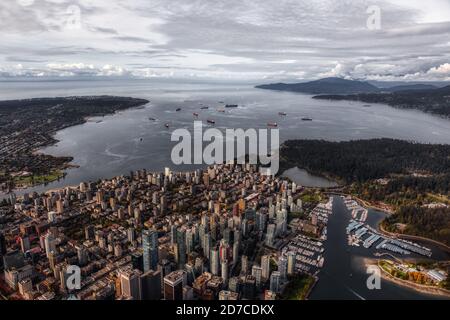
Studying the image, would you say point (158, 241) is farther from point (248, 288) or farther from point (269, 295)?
point (269, 295)

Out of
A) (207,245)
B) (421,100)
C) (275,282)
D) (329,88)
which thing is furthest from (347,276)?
(329,88)

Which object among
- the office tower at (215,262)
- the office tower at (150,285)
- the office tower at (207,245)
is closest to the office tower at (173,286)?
the office tower at (150,285)

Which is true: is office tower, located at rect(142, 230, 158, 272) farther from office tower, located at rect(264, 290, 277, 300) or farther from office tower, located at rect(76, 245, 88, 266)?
office tower, located at rect(264, 290, 277, 300)

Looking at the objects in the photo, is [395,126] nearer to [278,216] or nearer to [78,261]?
[278,216]

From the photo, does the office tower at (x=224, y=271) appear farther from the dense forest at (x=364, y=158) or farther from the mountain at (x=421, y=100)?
the mountain at (x=421, y=100)
